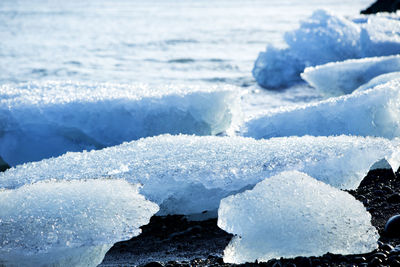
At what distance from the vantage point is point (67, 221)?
2188 mm

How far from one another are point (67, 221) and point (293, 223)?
3.15 ft

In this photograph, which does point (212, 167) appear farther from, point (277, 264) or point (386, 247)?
point (386, 247)

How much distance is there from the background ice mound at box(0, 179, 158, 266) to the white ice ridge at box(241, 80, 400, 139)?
187cm

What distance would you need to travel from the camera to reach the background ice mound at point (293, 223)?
2.14 metres

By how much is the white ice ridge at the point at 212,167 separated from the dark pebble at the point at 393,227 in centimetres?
38

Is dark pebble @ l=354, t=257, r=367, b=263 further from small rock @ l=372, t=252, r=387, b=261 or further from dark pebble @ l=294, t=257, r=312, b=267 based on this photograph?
dark pebble @ l=294, t=257, r=312, b=267

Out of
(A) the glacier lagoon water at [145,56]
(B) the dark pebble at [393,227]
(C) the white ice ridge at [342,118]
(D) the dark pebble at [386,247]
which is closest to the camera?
(D) the dark pebble at [386,247]

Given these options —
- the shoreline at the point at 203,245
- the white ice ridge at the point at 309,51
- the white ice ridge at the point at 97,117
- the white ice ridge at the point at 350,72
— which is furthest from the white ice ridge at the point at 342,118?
the white ice ridge at the point at 309,51

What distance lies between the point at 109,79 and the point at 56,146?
15.1ft

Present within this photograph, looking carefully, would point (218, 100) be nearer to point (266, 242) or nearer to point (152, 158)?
point (152, 158)

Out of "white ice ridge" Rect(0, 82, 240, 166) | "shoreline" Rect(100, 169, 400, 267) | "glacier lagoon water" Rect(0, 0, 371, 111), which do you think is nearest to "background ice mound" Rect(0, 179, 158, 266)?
"shoreline" Rect(100, 169, 400, 267)

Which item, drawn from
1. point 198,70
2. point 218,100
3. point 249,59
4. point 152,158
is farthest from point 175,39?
point 152,158

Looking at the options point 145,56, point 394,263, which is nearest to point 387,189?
point 394,263

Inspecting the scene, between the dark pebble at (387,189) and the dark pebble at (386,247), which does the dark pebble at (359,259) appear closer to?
the dark pebble at (386,247)
